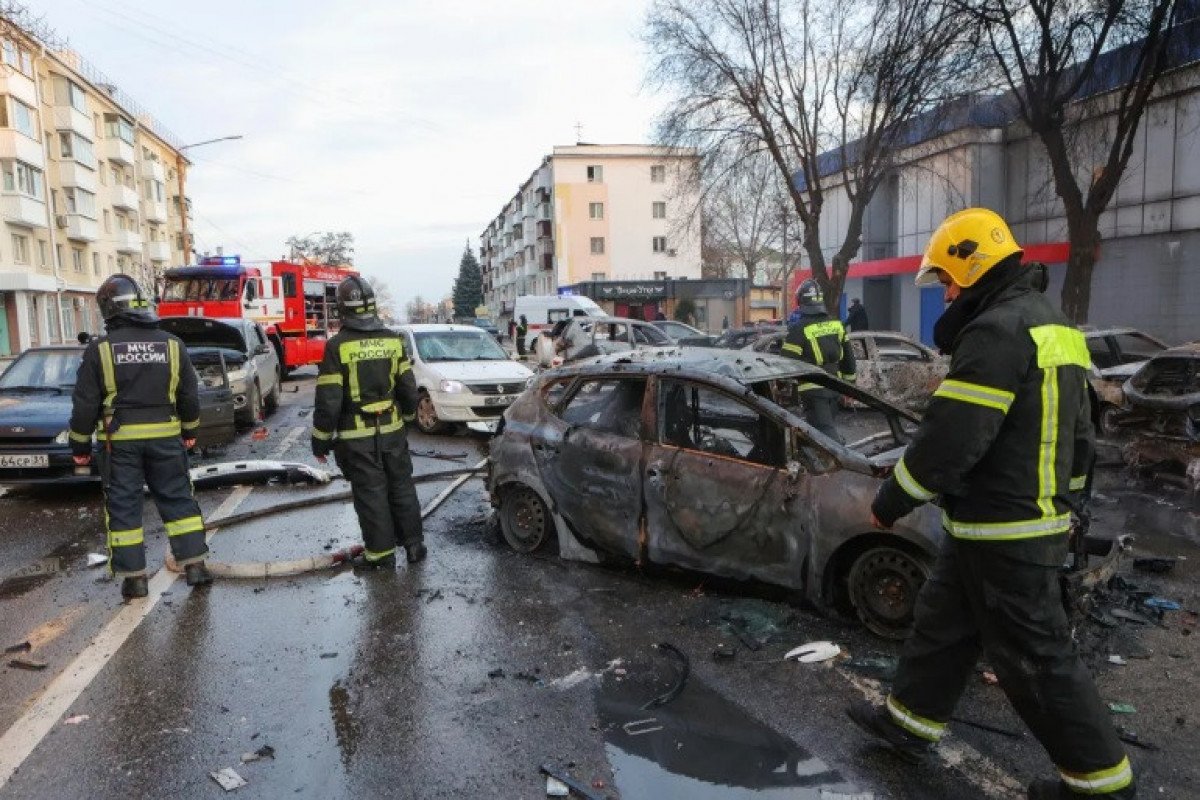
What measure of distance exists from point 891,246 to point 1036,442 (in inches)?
1287

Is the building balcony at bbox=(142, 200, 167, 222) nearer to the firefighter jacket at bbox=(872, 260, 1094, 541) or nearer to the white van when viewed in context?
the white van

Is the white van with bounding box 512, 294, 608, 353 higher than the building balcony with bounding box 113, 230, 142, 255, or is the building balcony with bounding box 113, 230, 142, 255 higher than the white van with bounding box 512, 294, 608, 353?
the building balcony with bounding box 113, 230, 142, 255

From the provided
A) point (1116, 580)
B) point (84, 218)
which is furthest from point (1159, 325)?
point (84, 218)

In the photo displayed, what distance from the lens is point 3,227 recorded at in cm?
3800

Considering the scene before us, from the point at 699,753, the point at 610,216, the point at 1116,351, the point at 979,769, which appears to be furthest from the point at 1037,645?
the point at 610,216

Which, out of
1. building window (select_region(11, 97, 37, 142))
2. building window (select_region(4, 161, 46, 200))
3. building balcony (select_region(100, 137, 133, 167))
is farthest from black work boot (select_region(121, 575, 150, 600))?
building balcony (select_region(100, 137, 133, 167))

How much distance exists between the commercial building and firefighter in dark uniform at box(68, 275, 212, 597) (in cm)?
1675

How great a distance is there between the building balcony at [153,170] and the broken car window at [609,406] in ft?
204

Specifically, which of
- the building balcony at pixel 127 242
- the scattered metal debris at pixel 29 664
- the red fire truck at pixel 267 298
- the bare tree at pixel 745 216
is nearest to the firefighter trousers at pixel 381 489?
the scattered metal debris at pixel 29 664

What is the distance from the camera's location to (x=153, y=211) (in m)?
58.8

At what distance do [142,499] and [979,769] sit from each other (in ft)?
16.1

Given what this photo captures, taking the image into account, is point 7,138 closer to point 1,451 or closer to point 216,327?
point 216,327

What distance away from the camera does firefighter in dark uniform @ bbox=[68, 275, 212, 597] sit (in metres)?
5.29

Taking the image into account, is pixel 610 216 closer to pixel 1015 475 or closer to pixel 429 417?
pixel 429 417
